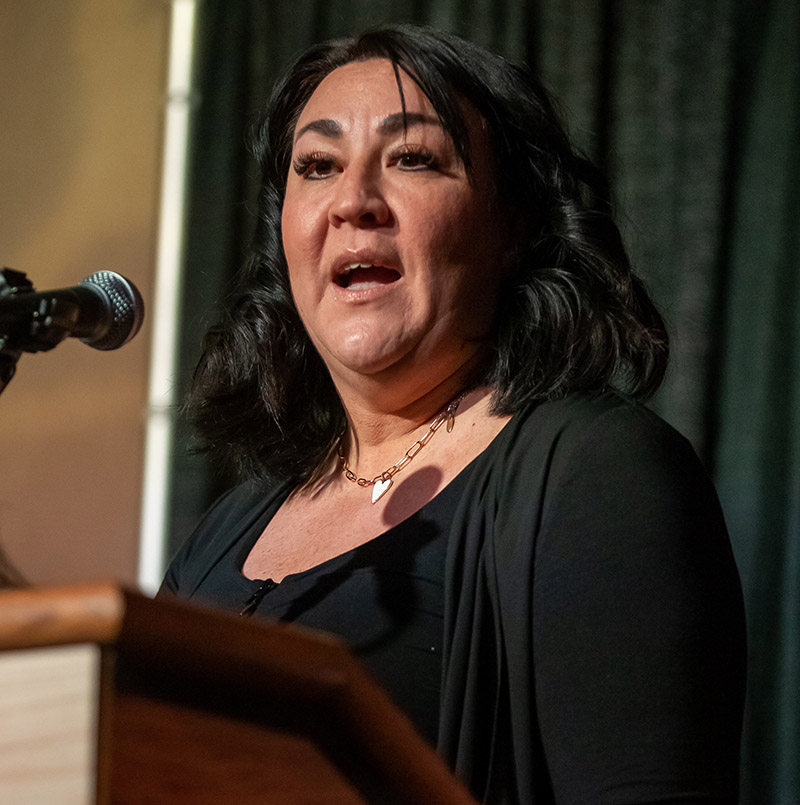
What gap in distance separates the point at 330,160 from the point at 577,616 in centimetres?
77

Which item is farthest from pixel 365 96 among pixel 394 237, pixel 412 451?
pixel 412 451

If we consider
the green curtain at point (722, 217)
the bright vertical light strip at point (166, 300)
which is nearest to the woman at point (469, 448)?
the green curtain at point (722, 217)

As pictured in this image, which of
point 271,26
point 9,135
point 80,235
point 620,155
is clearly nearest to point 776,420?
point 620,155

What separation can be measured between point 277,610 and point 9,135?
2.65 metres

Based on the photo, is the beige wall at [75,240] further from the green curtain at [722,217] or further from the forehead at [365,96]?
the forehead at [365,96]

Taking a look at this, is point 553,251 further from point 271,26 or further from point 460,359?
point 271,26

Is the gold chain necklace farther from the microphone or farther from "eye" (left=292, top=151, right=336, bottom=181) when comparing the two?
the microphone

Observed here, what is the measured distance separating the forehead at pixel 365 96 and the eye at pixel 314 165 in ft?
0.18

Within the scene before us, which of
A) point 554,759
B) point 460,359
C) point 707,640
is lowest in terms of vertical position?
point 554,759

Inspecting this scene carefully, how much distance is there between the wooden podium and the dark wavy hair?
2.87 feet

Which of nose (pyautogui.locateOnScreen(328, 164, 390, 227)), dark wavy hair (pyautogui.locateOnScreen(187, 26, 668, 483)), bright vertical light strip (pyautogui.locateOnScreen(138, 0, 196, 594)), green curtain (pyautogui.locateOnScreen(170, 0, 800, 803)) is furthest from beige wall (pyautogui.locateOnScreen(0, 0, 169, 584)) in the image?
nose (pyautogui.locateOnScreen(328, 164, 390, 227))

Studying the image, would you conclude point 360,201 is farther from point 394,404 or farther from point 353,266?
point 394,404

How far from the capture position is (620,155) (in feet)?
8.82

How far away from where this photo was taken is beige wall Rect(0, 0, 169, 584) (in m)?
3.36
